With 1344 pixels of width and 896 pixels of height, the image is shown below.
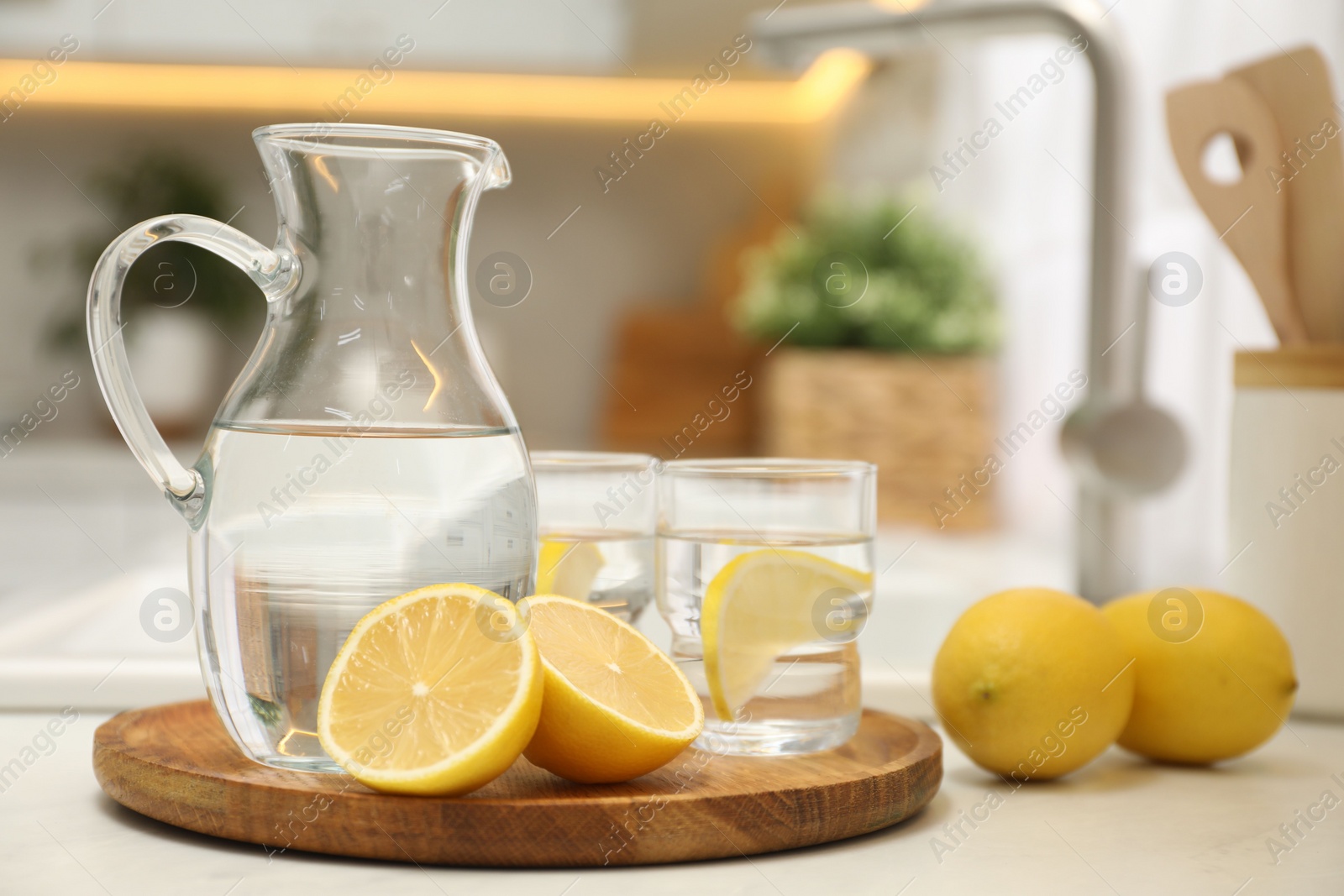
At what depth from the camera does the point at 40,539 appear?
1.82 meters

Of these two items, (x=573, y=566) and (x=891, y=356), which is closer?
(x=573, y=566)

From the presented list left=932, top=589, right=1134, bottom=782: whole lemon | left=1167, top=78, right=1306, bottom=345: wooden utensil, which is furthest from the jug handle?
left=1167, top=78, right=1306, bottom=345: wooden utensil

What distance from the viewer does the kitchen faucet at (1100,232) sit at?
766 millimetres

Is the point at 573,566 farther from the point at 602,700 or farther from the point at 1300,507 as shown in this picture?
the point at 1300,507

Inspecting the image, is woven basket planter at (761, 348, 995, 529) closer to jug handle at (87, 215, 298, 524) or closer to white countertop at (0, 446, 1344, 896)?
white countertop at (0, 446, 1344, 896)

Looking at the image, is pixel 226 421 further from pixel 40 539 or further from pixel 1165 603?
pixel 40 539

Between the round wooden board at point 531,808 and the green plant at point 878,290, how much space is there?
4.39ft

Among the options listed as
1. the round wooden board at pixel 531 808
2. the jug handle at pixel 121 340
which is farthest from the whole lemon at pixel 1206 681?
the jug handle at pixel 121 340

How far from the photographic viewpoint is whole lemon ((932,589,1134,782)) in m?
0.58

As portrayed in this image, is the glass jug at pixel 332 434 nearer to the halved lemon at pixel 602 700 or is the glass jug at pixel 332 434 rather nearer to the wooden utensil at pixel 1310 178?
the halved lemon at pixel 602 700

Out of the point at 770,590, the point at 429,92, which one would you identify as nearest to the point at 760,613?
the point at 770,590

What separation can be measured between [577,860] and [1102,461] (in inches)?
17.5

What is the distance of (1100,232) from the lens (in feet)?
2.62

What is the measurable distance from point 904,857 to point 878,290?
1.44 metres
